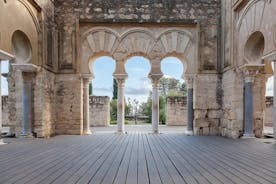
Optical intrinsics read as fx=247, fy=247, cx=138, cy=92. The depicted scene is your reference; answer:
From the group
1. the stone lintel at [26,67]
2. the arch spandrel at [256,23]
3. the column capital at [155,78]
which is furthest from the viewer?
the column capital at [155,78]

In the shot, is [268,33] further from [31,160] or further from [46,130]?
[46,130]

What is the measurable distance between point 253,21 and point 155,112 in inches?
169

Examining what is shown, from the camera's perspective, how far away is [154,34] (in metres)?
8.86

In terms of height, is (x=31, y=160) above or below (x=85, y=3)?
below

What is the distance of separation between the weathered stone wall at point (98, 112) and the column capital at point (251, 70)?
24.4 feet

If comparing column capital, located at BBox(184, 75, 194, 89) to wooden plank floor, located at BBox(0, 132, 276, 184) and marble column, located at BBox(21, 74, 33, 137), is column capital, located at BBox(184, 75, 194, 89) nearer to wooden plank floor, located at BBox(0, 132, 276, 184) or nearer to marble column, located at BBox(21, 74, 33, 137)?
wooden plank floor, located at BBox(0, 132, 276, 184)

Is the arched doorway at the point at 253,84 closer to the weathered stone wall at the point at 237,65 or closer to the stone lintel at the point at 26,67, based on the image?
the weathered stone wall at the point at 237,65

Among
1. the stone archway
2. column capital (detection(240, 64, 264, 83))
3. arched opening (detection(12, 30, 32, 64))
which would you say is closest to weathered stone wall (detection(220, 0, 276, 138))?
column capital (detection(240, 64, 264, 83))

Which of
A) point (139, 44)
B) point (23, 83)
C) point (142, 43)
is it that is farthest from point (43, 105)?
point (142, 43)

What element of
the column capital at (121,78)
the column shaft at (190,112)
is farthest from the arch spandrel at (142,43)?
the column shaft at (190,112)

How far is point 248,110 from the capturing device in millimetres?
7398

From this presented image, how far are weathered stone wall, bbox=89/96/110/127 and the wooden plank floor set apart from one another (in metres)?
6.84

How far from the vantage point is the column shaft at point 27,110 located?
7590mm

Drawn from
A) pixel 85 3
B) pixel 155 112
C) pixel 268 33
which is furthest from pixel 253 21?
pixel 85 3
